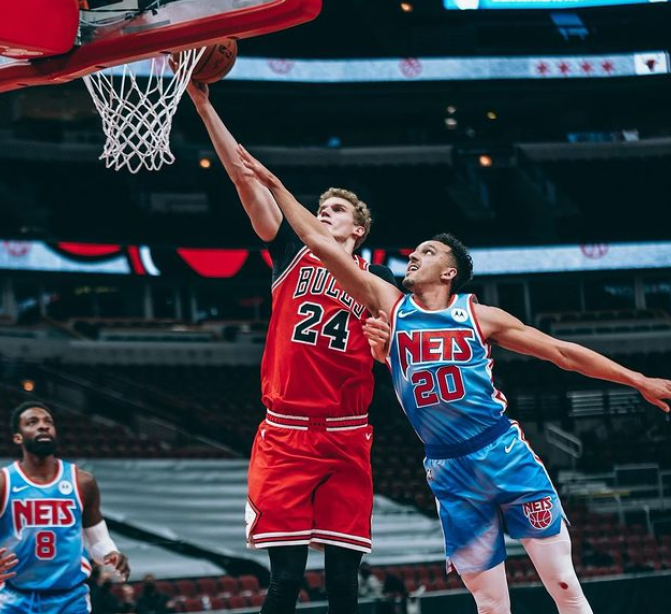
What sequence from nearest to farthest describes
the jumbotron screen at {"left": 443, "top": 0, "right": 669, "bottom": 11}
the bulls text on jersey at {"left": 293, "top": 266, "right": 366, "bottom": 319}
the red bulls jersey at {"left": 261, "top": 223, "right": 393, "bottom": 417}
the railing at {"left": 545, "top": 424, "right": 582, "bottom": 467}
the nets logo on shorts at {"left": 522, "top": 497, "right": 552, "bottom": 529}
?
the nets logo on shorts at {"left": 522, "top": 497, "right": 552, "bottom": 529} < the red bulls jersey at {"left": 261, "top": 223, "right": 393, "bottom": 417} < the bulls text on jersey at {"left": 293, "top": 266, "right": 366, "bottom": 319} < the railing at {"left": 545, "top": 424, "right": 582, "bottom": 467} < the jumbotron screen at {"left": 443, "top": 0, "right": 669, "bottom": 11}

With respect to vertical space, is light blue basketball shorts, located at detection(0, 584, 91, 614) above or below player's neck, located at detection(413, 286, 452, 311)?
below

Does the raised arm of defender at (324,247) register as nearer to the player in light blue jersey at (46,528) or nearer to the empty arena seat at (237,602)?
the player in light blue jersey at (46,528)

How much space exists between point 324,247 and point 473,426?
1.06 meters

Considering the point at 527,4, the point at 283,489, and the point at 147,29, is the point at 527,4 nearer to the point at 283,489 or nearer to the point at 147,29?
the point at 147,29

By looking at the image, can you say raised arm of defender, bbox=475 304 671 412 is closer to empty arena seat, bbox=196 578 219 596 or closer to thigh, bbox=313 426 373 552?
thigh, bbox=313 426 373 552

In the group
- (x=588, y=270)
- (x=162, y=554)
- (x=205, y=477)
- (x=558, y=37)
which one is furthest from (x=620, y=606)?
(x=558, y=37)

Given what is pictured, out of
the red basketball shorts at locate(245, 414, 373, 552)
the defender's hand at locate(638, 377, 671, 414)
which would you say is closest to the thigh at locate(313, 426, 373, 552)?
the red basketball shorts at locate(245, 414, 373, 552)

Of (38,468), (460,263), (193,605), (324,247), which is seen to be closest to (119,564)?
(38,468)

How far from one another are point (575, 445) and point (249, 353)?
278 inches

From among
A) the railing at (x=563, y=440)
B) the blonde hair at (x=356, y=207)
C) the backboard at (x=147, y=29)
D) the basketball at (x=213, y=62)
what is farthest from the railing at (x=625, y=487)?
the backboard at (x=147, y=29)

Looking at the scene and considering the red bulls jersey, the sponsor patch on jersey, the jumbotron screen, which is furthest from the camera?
the jumbotron screen

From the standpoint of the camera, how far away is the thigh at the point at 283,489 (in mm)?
4910

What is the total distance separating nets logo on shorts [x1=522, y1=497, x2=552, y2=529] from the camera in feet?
15.8

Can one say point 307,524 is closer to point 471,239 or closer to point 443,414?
point 443,414
